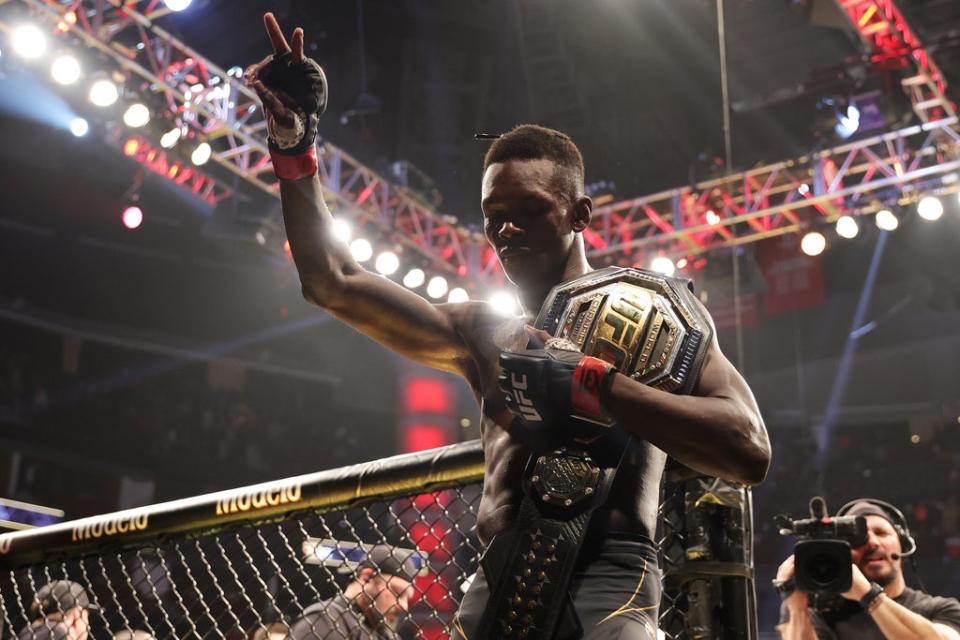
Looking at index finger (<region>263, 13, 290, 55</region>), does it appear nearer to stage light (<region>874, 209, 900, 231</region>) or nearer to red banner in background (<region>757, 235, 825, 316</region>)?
stage light (<region>874, 209, 900, 231</region>)

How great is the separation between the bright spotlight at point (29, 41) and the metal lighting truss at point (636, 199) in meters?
0.17

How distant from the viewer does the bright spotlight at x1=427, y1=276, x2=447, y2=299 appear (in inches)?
392

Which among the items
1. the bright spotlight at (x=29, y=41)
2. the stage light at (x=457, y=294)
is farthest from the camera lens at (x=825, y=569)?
the stage light at (x=457, y=294)

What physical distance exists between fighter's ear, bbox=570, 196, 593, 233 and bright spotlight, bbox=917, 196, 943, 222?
7735 millimetres

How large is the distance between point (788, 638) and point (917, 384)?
1526 centimetres

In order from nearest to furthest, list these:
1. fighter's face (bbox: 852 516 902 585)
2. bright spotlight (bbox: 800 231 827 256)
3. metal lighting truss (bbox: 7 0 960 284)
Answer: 1. fighter's face (bbox: 852 516 902 585)
2. metal lighting truss (bbox: 7 0 960 284)
3. bright spotlight (bbox: 800 231 827 256)

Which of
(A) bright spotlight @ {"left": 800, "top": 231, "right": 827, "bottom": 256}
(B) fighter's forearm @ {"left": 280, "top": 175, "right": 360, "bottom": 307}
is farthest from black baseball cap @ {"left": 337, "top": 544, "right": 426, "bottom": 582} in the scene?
(A) bright spotlight @ {"left": 800, "top": 231, "right": 827, "bottom": 256}

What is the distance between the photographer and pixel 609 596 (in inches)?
49.4

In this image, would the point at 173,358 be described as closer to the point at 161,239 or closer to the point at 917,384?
the point at 161,239

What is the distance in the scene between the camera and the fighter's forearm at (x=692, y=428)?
1.25m

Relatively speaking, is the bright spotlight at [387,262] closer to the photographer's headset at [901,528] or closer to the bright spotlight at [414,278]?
the bright spotlight at [414,278]

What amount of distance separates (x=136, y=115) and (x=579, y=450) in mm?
7479

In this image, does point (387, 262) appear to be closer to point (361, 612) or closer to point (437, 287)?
point (437, 287)

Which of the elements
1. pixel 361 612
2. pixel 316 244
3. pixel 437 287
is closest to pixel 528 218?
pixel 316 244
